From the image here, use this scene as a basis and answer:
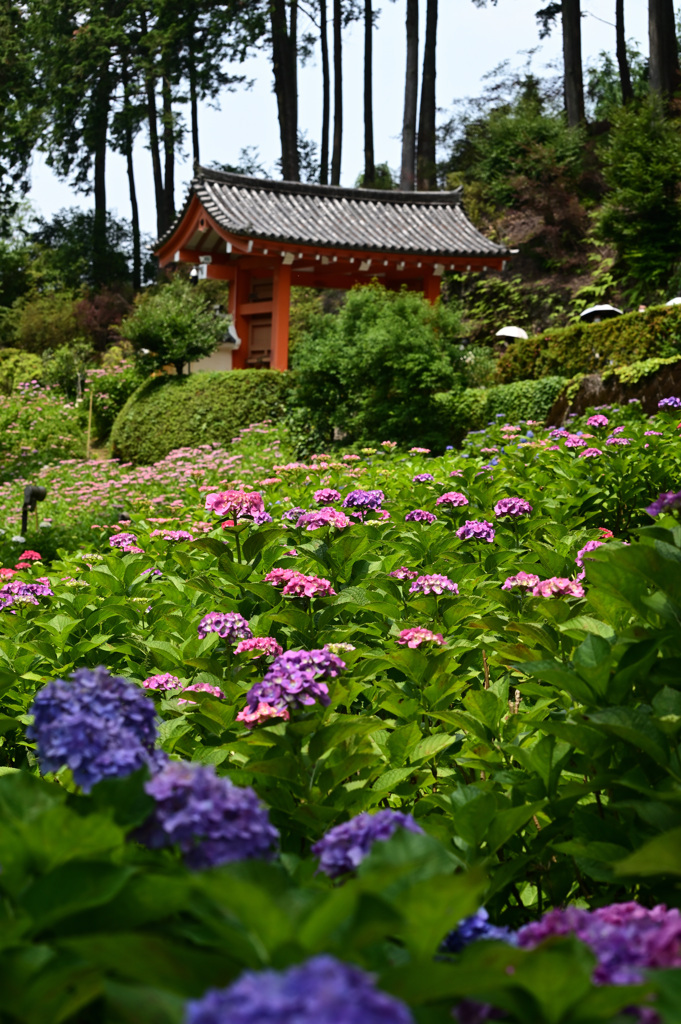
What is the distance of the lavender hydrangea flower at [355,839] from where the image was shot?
118 centimetres

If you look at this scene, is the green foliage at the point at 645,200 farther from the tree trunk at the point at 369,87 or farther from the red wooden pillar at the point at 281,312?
the tree trunk at the point at 369,87

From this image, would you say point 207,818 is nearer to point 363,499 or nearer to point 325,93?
point 363,499

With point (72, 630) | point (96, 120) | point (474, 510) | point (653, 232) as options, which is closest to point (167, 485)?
point (474, 510)

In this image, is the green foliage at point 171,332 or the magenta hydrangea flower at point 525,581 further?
the green foliage at point 171,332

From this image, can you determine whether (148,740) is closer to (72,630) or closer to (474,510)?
(72,630)

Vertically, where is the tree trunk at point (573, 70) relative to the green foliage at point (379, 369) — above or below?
above

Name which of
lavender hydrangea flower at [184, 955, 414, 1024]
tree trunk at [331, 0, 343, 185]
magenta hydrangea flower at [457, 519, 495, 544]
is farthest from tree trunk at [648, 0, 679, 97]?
lavender hydrangea flower at [184, 955, 414, 1024]

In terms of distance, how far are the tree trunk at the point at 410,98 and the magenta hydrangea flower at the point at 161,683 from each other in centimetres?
2944

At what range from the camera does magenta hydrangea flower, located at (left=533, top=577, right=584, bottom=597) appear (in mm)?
2721

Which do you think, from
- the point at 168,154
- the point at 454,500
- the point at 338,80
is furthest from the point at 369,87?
the point at 454,500

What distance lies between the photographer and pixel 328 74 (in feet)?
116

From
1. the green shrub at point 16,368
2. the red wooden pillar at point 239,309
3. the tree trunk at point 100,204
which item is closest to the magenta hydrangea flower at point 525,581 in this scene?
the red wooden pillar at point 239,309

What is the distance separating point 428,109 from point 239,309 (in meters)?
15.9

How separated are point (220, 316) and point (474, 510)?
15868 millimetres
